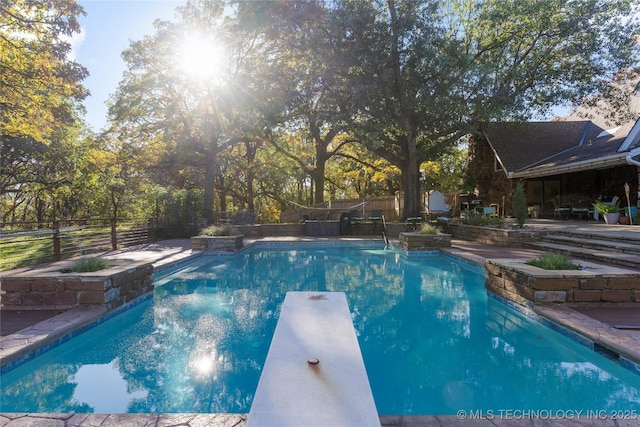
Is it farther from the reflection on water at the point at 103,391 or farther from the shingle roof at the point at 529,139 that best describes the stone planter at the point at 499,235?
the reflection on water at the point at 103,391

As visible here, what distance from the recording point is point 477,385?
241cm

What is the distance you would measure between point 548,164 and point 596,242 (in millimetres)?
6968

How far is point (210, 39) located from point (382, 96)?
662cm

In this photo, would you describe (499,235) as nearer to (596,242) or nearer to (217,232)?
(596,242)

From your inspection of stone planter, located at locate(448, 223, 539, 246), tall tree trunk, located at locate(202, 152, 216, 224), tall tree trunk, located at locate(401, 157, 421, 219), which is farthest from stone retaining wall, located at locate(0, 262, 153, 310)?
tall tree trunk, located at locate(401, 157, 421, 219)

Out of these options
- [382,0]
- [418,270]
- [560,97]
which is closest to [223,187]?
[382,0]

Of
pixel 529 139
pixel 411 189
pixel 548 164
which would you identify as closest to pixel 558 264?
pixel 411 189

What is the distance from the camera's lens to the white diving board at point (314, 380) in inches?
51.8

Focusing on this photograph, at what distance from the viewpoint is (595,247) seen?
6316mm

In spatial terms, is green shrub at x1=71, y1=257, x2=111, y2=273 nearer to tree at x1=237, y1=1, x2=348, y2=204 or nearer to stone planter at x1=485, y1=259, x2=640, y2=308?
stone planter at x1=485, y1=259, x2=640, y2=308

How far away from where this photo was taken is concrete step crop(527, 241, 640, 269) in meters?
4.87

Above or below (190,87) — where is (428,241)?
below

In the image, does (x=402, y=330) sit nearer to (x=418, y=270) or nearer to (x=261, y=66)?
(x=418, y=270)

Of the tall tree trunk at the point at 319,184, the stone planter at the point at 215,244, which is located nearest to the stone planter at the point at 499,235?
the stone planter at the point at 215,244
